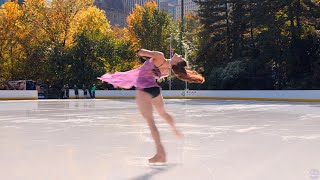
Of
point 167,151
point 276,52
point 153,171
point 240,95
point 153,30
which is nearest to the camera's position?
point 153,171

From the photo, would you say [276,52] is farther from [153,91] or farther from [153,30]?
[153,91]

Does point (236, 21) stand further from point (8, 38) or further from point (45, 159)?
point (45, 159)

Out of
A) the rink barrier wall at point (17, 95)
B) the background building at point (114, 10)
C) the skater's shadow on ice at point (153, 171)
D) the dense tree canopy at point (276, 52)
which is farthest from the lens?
the background building at point (114, 10)

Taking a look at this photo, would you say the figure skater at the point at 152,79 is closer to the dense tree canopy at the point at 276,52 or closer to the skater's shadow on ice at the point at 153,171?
the skater's shadow on ice at the point at 153,171

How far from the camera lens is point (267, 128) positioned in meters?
11.8

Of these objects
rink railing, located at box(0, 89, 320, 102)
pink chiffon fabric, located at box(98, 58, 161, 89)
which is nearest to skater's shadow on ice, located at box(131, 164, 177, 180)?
pink chiffon fabric, located at box(98, 58, 161, 89)

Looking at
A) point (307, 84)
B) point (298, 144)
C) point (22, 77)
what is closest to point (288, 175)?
point (298, 144)

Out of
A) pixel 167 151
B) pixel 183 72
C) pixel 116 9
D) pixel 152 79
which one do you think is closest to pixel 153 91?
pixel 152 79

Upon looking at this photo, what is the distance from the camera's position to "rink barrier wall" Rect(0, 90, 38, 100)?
121 feet

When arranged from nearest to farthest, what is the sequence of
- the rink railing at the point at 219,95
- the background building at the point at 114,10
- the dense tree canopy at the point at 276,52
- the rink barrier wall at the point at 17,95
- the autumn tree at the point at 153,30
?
the rink railing at the point at 219,95
the rink barrier wall at the point at 17,95
the dense tree canopy at the point at 276,52
the autumn tree at the point at 153,30
the background building at the point at 114,10

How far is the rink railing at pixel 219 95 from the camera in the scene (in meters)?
33.2

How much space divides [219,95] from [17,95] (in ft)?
59.5

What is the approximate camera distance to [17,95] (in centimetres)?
3753

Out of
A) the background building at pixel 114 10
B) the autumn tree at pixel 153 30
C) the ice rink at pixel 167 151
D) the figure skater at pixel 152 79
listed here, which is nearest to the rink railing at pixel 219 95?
the autumn tree at pixel 153 30
